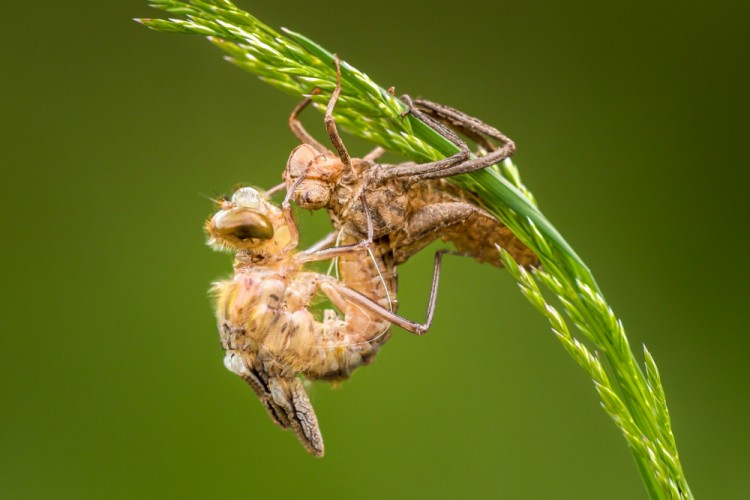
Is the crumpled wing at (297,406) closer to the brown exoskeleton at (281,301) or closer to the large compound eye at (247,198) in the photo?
the brown exoskeleton at (281,301)

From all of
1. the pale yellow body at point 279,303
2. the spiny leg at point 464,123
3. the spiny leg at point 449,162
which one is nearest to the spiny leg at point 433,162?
the spiny leg at point 449,162

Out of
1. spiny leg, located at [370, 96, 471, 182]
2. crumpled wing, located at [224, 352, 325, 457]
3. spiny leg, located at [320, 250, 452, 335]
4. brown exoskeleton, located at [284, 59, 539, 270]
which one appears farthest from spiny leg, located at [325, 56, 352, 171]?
crumpled wing, located at [224, 352, 325, 457]

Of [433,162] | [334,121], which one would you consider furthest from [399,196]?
[334,121]

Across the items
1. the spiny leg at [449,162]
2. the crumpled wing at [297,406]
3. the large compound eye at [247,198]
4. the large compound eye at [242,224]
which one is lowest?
the crumpled wing at [297,406]

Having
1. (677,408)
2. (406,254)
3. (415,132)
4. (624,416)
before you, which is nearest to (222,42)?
(415,132)

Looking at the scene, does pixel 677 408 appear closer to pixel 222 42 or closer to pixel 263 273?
pixel 263 273

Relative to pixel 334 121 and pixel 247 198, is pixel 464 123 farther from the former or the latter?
pixel 247 198

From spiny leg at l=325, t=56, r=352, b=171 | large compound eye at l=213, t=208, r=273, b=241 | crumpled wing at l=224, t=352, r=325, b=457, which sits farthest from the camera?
crumpled wing at l=224, t=352, r=325, b=457

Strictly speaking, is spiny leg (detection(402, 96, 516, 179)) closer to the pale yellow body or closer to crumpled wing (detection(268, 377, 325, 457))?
the pale yellow body
